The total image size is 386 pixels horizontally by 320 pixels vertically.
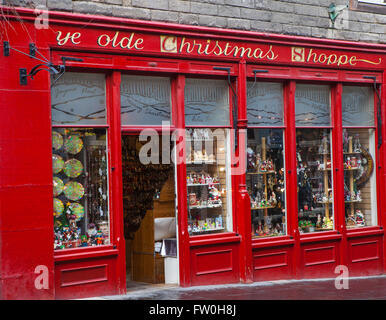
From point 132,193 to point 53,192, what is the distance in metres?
2.70

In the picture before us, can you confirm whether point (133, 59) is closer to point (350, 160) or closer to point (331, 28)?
point (331, 28)

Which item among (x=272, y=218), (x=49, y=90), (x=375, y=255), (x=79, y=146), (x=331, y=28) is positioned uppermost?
(x=331, y=28)

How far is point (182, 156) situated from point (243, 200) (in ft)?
4.43

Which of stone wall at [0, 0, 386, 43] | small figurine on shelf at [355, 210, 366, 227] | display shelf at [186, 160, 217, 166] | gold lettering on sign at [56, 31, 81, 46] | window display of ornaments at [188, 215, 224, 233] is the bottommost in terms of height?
small figurine on shelf at [355, 210, 366, 227]

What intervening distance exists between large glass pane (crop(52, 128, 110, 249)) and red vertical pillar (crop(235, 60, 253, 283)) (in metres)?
2.44

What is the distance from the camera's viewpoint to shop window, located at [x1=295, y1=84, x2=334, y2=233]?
38.1ft

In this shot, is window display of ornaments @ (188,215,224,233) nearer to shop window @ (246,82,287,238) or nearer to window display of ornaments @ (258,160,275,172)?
shop window @ (246,82,287,238)

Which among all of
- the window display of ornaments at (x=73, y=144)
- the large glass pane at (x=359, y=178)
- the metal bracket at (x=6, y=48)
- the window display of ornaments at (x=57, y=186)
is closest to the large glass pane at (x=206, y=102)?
the window display of ornaments at (x=73, y=144)

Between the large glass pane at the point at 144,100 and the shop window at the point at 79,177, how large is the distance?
1.48 feet

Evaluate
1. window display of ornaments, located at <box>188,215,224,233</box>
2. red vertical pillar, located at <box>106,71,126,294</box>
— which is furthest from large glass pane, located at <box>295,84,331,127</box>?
red vertical pillar, located at <box>106,71,126,294</box>

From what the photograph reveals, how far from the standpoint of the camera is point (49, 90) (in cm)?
871
